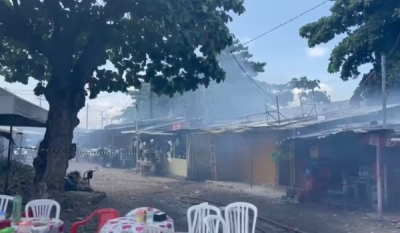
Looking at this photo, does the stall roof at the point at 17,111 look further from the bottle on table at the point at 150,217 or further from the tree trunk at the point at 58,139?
the bottle on table at the point at 150,217

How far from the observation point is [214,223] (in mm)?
5586

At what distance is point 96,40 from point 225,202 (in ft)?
23.6

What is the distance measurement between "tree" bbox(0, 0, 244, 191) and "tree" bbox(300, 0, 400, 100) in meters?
8.21

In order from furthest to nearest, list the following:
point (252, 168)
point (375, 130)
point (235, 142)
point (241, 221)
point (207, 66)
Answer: point (235, 142), point (252, 168), point (375, 130), point (207, 66), point (241, 221)

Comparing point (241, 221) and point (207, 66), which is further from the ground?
point (207, 66)

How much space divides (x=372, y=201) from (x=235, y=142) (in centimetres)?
999

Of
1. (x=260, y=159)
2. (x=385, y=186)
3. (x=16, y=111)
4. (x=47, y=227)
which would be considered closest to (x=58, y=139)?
(x=16, y=111)

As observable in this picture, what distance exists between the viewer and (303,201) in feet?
47.8

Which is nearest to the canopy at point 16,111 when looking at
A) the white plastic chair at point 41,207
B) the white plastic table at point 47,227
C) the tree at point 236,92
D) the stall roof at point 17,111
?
the stall roof at point 17,111

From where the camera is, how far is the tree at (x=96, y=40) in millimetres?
9602

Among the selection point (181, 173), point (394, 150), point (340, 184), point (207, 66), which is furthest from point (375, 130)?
point (181, 173)

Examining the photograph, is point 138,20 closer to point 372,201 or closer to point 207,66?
point 207,66

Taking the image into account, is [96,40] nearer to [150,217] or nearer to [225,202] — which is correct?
[150,217]

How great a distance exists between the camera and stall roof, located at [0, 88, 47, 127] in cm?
987
